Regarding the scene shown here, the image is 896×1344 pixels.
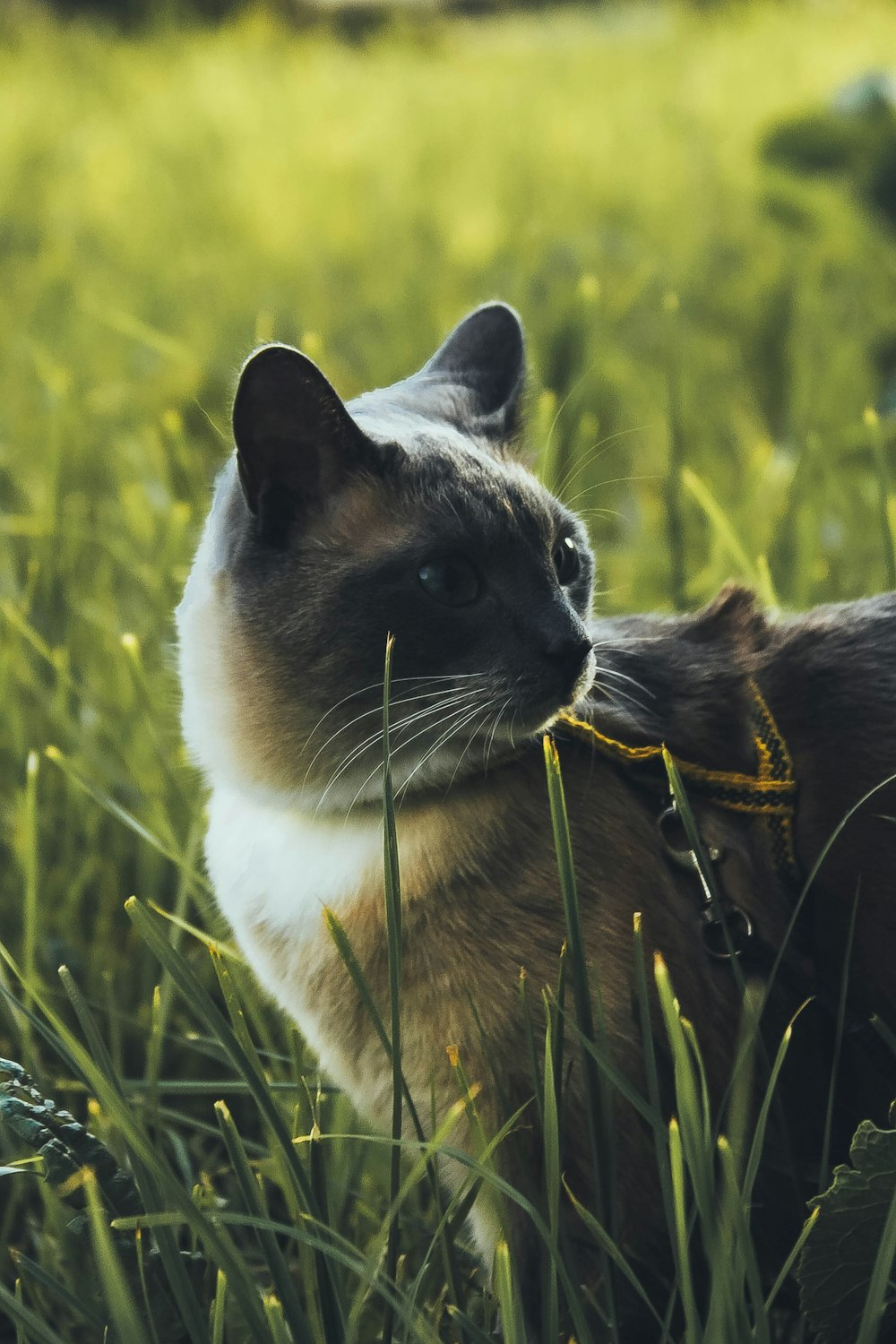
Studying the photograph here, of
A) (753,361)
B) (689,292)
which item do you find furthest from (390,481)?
(689,292)

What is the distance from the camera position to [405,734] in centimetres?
120

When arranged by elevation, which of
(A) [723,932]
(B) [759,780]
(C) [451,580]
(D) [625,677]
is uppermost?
(C) [451,580]

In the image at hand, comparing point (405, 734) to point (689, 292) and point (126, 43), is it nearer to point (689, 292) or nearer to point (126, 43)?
point (689, 292)

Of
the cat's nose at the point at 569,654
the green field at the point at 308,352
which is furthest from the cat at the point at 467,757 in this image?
the green field at the point at 308,352

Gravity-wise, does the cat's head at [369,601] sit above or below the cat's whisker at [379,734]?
above

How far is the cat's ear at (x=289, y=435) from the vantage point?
3.88 ft

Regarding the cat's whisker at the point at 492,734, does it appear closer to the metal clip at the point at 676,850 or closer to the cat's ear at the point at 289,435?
the metal clip at the point at 676,850

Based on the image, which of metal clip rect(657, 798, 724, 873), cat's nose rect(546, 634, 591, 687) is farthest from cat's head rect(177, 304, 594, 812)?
metal clip rect(657, 798, 724, 873)

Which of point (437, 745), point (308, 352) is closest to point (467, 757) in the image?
point (437, 745)

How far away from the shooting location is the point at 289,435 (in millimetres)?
1220

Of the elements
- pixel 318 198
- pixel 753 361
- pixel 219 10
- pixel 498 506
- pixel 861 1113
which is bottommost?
pixel 861 1113

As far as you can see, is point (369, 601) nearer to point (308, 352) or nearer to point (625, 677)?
point (625, 677)

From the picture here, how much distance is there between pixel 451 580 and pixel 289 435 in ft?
0.63

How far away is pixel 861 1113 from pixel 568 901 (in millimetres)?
426
